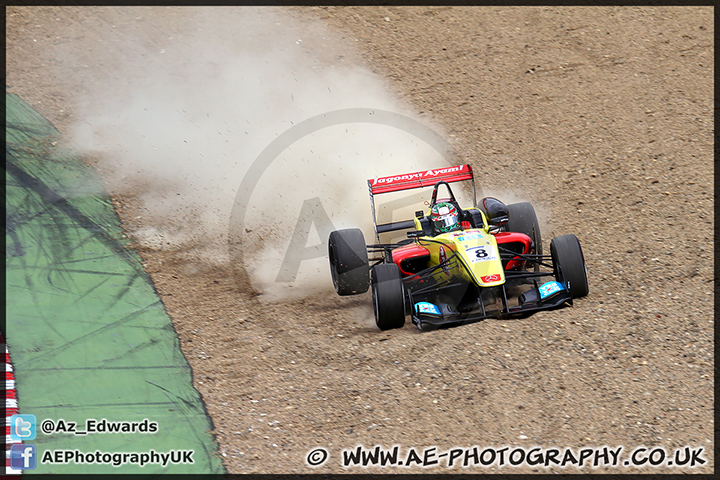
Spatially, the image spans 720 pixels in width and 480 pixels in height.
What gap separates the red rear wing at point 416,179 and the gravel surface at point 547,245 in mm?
1752

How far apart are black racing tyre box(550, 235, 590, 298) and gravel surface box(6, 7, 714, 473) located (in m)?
0.27

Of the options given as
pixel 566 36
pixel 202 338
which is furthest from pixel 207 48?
pixel 202 338

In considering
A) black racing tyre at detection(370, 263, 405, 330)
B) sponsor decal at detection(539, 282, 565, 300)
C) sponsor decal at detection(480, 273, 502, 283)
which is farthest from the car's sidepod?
black racing tyre at detection(370, 263, 405, 330)

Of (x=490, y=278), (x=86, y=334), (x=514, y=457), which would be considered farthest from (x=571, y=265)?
(x=86, y=334)

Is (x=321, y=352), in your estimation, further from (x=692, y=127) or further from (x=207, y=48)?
(x=207, y=48)

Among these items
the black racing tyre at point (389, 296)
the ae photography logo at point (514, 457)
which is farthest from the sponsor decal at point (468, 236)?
the ae photography logo at point (514, 457)

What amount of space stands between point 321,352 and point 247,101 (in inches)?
349

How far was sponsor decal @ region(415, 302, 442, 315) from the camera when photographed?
830 cm

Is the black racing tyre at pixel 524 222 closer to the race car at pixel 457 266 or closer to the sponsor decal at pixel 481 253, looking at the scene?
the race car at pixel 457 266

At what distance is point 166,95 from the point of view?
16.0 meters

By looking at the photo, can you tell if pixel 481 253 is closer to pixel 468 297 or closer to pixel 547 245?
pixel 468 297

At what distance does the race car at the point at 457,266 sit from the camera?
27.6ft

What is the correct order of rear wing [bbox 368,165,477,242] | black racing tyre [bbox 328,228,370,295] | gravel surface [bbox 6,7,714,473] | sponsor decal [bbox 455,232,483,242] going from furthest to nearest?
rear wing [bbox 368,165,477,242] < black racing tyre [bbox 328,228,370,295] < sponsor decal [bbox 455,232,483,242] < gravel surface [bbox 6,7,714,473]

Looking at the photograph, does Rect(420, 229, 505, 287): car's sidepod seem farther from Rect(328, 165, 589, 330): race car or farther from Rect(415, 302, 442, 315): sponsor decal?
Rect(415, 302, 442, 315): sponsor decal
